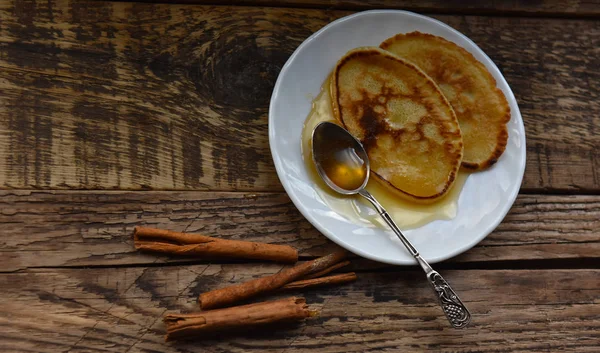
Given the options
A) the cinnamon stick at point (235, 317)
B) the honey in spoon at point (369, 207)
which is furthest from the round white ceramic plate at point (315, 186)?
the cinnamon stick at point (235, 317)

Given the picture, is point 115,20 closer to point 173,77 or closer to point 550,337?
point 173,77

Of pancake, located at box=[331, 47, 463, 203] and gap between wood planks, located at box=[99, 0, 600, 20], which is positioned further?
gap between wood planks, located at box=[99, 0, 600, 20]

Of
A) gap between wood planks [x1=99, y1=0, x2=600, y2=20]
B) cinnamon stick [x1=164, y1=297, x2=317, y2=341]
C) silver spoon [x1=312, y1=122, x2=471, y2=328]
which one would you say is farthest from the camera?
gap between wood planks [x1=99, y1=0, x2=600, y2=20]

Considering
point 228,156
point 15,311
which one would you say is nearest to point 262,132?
point 228,156

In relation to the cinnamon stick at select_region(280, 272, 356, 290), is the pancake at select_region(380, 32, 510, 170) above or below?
above

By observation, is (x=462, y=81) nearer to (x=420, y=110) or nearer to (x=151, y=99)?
(x=420, y=110)

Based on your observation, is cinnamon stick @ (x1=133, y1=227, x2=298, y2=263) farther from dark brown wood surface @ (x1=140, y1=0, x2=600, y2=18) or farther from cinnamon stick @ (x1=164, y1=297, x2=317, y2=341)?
dark brown wood surface @ (x1=140, y1=0, x2=600, y2=18)

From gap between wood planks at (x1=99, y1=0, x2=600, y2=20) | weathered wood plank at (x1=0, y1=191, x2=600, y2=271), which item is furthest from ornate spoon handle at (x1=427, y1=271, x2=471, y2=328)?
gap between wood planks at (x1=99, y1=0, x2=600, y2=20)
